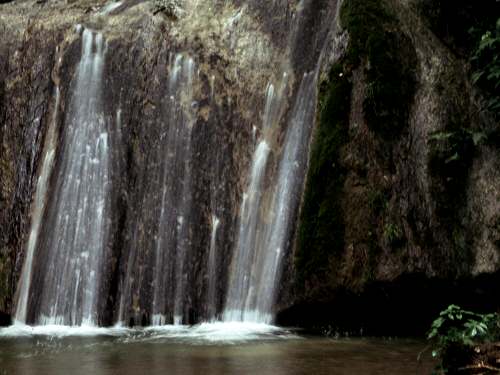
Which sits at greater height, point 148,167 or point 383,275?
point 148,167

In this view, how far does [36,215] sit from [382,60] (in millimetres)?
6515

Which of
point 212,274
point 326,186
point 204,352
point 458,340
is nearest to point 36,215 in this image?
point 212,274

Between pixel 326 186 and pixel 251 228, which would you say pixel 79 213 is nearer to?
pixel 251 228

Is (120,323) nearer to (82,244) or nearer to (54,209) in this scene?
(82,244)

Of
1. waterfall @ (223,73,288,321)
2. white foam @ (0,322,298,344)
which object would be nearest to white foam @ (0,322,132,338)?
→ white foam @ (0,322,298,344)

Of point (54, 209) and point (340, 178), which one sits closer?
point (340, 178)

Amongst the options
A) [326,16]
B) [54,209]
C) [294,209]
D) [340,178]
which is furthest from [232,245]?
[326,16]

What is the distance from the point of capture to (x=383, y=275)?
31.6ft

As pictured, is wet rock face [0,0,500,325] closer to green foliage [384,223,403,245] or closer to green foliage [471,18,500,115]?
green foliage [384,223,403,245]

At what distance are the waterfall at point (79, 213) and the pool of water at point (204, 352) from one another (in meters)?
0.92

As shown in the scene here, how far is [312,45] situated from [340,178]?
287cm

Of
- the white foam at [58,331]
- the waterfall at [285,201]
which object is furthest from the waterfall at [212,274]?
the white foam at [58,331]

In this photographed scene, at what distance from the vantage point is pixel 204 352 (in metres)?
7.88

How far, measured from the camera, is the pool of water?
6934 mm
